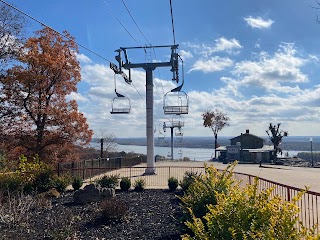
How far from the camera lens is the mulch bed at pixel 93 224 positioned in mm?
8469

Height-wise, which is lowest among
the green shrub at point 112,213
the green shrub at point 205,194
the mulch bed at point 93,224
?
the mulch bed at point 93,224

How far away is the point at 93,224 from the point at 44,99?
15060 mm

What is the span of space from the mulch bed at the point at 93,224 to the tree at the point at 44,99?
11.0 meters

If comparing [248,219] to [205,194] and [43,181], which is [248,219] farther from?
[43,181]

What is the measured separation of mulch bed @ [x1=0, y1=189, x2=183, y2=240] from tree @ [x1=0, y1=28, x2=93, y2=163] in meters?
11.0

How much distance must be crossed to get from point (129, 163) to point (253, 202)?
3545 centimetres

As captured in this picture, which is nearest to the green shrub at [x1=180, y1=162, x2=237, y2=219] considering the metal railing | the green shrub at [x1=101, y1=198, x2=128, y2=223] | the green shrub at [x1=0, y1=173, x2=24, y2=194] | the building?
the metal railing

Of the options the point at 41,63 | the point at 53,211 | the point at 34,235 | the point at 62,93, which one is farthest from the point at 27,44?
the point at 34,235

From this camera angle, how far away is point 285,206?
4.16m

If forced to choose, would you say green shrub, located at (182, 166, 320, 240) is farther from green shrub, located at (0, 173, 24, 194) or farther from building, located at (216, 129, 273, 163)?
building, located at (216, 129, 273, 163)

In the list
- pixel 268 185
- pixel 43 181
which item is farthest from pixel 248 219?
pixel 43 181

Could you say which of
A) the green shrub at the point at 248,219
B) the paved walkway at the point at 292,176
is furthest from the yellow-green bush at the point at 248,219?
the paved walkway at the point at 292,176

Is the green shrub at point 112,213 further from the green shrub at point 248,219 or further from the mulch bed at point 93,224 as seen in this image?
the green shrub at point 248,219

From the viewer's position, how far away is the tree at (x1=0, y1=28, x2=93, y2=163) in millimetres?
22078
